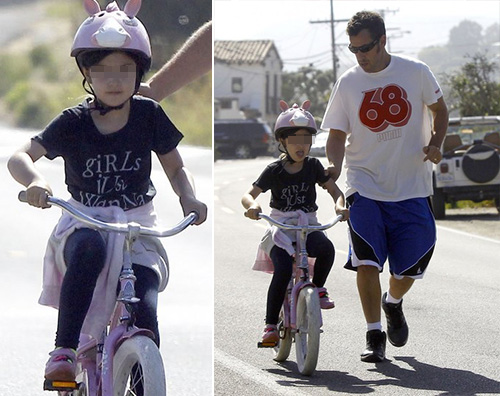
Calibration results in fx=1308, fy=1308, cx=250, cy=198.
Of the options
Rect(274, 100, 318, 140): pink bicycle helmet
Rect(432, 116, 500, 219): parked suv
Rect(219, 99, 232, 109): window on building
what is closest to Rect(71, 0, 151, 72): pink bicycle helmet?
Rect(274, 100, 318, 140): pink bicycle helmet

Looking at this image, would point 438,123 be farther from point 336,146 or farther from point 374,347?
point 374,347

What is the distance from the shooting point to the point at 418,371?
7.25m

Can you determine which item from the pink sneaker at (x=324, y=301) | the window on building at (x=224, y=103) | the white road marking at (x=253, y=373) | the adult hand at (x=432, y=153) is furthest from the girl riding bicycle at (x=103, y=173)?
the window on building at (x=224, y=103)

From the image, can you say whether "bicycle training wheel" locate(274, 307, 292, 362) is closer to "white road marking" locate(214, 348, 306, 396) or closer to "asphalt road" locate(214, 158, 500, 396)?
"asphalt road" locate(214, 158, 500, 396)

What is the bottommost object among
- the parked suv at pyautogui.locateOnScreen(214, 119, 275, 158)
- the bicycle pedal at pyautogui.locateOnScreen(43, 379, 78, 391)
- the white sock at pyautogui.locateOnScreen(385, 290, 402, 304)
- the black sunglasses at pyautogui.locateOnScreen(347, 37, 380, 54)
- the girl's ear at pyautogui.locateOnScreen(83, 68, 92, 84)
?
the parked suv at pyautogui.locateOnScreen(214, 119, 275, 158)

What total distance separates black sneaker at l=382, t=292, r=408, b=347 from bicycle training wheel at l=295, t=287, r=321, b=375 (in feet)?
2.52

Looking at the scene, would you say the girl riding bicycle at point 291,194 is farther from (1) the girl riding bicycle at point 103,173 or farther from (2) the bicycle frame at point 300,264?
(1) the girl riding bicycle at point 103,173

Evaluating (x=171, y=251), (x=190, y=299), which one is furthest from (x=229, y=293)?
(x=171, y=251)

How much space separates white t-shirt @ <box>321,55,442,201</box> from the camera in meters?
7.41

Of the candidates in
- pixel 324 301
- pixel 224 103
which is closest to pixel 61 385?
pixel 324 301

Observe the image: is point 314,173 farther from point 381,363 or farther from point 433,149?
point 381,363

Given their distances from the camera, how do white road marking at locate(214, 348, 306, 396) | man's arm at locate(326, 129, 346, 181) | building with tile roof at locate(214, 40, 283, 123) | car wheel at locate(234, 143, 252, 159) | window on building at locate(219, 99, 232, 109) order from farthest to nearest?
building with tile roof at locate(214, 40, 283, 123), window on building at locate(219, 99, 232, 109), car wheel at locate(234, 143, 252, 159), man's arm at locate(326, 129, 346, 181), white road marking at locate(214, 348, 306, 396)

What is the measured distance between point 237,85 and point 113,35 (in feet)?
331

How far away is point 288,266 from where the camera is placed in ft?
24.4
